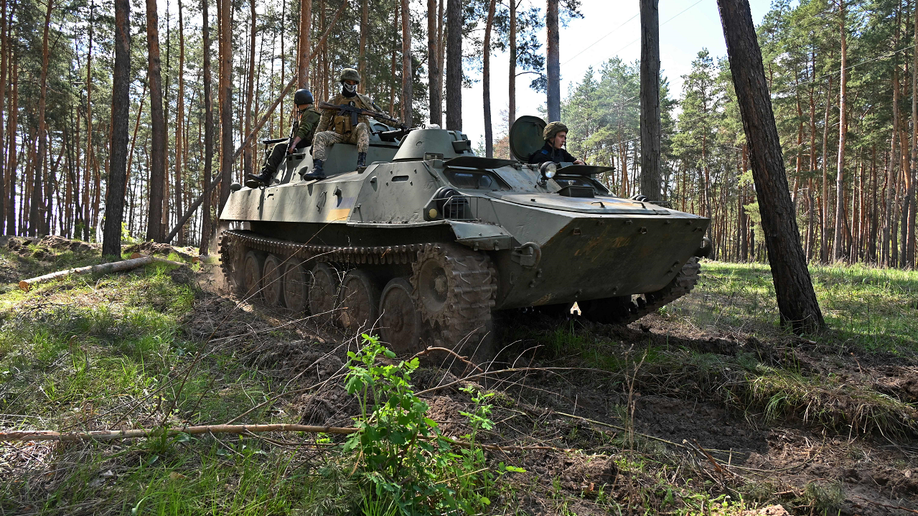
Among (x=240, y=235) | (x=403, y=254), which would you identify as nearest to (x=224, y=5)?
(x=240, y=235)

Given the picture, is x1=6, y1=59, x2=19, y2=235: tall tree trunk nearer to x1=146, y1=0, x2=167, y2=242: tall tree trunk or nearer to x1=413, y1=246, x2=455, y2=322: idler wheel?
x1=146, y1=0, x2=167, y2=242: tall tree trunk

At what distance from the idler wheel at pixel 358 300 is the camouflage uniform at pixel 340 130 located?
1997 millimetres

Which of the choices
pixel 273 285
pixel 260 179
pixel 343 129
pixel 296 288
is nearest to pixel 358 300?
pixel 296 288

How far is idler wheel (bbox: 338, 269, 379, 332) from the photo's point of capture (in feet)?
22.4

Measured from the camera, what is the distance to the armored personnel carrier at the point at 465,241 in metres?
5.27

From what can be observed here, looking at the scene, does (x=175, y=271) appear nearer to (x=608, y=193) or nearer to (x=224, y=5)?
(x=608, y=193)

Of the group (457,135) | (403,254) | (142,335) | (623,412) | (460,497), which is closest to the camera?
(460,497)

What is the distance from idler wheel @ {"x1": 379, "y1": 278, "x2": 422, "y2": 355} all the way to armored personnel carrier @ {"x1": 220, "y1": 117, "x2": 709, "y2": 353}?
0.6 inches

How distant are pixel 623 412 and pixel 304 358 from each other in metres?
2.62

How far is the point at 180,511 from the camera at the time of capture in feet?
7.78

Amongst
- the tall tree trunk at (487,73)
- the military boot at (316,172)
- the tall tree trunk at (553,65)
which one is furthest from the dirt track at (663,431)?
the tall tree trunk at (487,73)

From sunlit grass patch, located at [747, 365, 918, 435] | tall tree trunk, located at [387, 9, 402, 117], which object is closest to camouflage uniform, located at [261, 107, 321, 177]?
sunlit grass patch, located at [747, 365, 918, 435]

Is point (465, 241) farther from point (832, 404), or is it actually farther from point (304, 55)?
point (304, 55)

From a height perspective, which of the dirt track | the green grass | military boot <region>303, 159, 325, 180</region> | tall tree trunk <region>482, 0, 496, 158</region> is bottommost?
→ the dirt track
